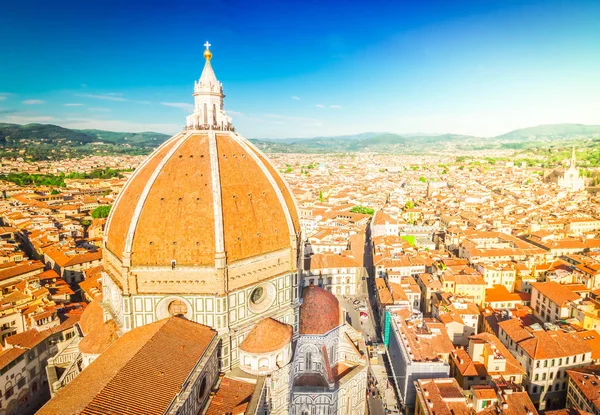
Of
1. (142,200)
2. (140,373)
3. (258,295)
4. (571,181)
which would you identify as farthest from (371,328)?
(571,181)

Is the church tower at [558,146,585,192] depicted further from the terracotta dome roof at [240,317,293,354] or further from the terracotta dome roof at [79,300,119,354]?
the terracotta dome roof at [79,300,119,354]

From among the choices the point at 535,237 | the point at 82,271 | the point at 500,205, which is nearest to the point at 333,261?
the point at 82,271

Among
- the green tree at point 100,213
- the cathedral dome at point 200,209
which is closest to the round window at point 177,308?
the cathedral dome at point 200,209

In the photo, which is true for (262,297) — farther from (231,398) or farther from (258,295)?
(231,398)

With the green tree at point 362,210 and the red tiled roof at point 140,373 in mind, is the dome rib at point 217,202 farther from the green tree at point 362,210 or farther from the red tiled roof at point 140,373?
the green tree at point 362,210

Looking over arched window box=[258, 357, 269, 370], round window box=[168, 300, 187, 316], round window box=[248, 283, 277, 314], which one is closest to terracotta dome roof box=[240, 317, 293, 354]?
arched window box=[258, 357, 269, 370]

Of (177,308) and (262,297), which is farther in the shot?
(262,297)
